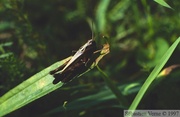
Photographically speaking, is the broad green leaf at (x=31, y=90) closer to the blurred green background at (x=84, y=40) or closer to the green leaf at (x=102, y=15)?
the blurred green background at (x=84, y=40)

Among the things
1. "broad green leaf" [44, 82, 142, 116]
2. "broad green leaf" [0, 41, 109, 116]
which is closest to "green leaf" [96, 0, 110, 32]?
"broad green leaf" [44, 82, 142, 116]

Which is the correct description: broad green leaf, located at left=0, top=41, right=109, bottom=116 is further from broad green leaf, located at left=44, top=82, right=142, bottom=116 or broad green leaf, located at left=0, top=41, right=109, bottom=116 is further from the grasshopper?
broad green leaf, located at left=44, top=82, right=142, bottom=116

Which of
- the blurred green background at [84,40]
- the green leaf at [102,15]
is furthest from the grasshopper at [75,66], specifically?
the green leaf at [102,15]

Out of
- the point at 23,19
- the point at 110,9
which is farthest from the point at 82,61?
the point at 110,9

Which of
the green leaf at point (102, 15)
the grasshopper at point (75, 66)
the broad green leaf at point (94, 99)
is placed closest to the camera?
the grasshopper at point (75, 66)

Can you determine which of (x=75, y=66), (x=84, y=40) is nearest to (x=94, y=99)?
(x=75, y=66)

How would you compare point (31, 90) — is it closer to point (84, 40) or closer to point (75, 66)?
point (75, 66)
